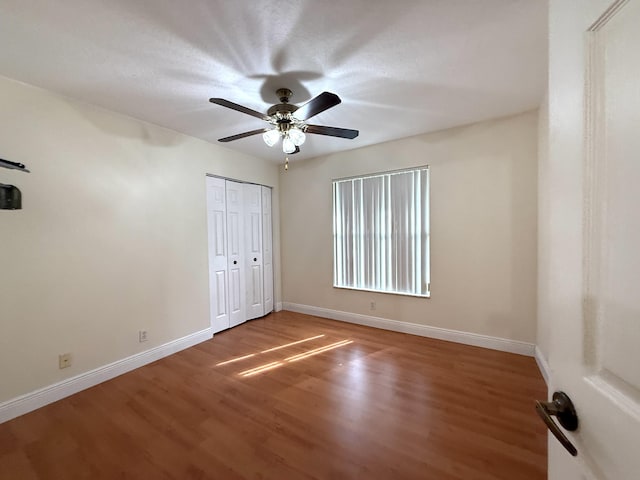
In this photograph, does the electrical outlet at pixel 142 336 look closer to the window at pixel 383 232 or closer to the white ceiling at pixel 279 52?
the white ceiling at pixel 279 52

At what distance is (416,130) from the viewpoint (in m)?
3.02

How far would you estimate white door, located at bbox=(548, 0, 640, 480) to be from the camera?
0.43 meters

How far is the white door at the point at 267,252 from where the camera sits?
421 centimetres

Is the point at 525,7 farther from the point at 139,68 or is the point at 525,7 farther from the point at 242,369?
the point at 242,369

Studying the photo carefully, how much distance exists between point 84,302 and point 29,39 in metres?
1.94

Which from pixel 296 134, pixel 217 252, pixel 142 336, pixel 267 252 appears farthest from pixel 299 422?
pixel 267 252

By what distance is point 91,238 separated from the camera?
232 centimetres

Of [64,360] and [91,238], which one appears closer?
[64,360]

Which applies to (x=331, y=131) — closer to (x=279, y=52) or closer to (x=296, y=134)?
(x=296, y=134)

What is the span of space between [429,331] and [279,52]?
3.23m

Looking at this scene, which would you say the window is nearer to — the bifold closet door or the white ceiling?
the white ceiling

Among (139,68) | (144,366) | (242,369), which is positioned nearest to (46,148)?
(139,68)

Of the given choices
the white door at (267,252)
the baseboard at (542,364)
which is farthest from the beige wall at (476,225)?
the white door at (267,252)

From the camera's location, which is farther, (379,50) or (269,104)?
(269,104)
